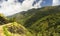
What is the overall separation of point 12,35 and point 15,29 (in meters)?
5.64

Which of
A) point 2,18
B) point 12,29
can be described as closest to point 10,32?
point 12,29

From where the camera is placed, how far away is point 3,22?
91000 millimetres

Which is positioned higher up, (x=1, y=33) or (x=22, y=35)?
(x=1, y=33)

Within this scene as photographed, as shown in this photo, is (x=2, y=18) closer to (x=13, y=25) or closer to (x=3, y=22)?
(x=3, y=22)

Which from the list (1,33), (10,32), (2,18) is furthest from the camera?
(2,18)

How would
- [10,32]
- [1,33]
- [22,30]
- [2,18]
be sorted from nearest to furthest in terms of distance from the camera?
[1,33] → [10,32] → [22,30] → [2,18]

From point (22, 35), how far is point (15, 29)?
433 cm

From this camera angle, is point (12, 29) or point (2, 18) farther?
point (2, 18)

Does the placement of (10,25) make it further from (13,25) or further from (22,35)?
(22,35)

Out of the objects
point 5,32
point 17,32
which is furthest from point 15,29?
point 5,32

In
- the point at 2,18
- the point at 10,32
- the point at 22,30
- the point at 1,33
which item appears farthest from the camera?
the point at 2,18

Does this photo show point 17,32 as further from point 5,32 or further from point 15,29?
point 5,32

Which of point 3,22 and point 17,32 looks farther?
point 3,22

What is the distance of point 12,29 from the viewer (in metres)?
82.1
